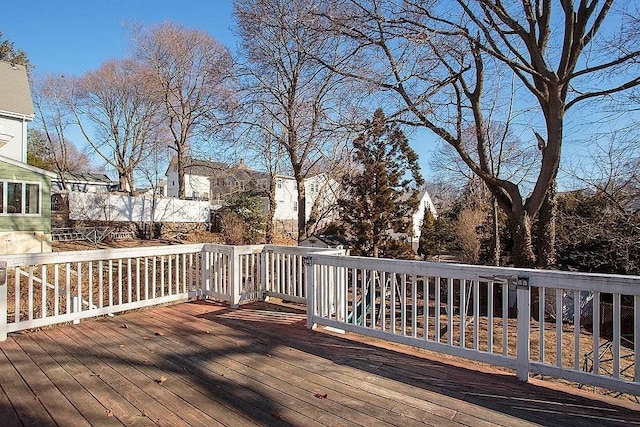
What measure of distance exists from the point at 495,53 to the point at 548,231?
4.99m

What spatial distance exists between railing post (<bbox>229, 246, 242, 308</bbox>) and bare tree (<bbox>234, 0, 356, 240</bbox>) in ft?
20.6

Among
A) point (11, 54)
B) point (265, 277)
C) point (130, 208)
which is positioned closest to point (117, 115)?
point (11, 54)

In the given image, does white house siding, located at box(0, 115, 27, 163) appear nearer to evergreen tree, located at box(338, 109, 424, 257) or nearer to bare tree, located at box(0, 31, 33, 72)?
bare tree, located at box(0, 31, 33, 72)

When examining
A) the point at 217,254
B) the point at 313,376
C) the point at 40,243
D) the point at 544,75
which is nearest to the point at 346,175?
the point at 544,75

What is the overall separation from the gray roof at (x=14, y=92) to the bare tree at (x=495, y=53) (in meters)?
12.1

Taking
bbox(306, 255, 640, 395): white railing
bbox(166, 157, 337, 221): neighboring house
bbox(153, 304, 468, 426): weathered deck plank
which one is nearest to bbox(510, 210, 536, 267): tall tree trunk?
bbox(166, 157, 337, 221): neighboring house

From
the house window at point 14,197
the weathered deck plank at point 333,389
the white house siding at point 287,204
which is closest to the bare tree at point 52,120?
the house window at point 14,197

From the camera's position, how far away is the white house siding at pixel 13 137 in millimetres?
13953

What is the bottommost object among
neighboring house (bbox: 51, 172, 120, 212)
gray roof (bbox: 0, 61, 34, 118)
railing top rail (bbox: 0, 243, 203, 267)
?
railing top rail (bbox: 0, 243, 203, 267)

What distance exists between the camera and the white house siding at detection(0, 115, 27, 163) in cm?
1395

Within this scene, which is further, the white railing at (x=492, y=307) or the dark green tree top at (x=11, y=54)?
the dark green tree top at (x=11, y=54)

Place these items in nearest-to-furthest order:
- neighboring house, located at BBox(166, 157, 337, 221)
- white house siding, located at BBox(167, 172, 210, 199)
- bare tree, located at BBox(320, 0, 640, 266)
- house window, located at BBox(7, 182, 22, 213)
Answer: bare tree, located at BBox(320, 0, 640, 266)
house window, located at BBox(7, 182, 22, 213)
neighboring house, located at BBox(166, 157, 337, 221)
white house siding, located at BBox(167, 172, 210, 199)

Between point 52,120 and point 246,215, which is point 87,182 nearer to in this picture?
point 52,120

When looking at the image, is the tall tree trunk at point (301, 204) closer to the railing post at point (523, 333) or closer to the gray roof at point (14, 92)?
the gray roof at point (14, 92)
